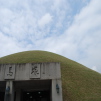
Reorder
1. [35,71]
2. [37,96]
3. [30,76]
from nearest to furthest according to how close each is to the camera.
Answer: [30,76]
[35,71]
[37,96]

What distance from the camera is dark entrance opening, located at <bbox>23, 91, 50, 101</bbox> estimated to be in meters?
15.3

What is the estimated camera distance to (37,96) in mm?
16156

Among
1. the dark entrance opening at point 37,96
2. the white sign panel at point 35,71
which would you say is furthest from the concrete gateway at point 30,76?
the dark entrance opening at point 37,96

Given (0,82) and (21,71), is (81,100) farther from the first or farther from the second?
(0,82)

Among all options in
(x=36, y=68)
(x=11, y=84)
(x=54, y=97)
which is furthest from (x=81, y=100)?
(x=11, y=84)

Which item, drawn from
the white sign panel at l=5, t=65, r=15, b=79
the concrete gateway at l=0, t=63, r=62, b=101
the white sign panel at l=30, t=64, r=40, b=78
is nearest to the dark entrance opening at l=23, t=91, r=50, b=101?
the concrete gateway at l=0, t=63, r=62, b=101

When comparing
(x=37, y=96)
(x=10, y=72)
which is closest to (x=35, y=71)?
(x=10, y=72)

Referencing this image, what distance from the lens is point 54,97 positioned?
10.5 m

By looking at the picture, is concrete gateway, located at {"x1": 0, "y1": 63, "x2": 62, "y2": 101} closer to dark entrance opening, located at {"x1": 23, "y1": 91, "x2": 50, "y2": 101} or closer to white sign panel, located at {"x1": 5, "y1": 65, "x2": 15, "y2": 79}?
white sign panel, located at {"x1": 5, "y1": 65, "x2": 15, "y2": 79}

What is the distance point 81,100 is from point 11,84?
727 centimetres

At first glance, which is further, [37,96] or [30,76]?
[37,96]

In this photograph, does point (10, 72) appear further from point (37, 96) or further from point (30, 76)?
point (37, 96)

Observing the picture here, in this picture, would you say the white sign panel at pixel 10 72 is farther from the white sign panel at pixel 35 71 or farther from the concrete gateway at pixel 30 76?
the white sign panel at pixel 35 71

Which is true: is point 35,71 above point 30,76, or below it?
above
